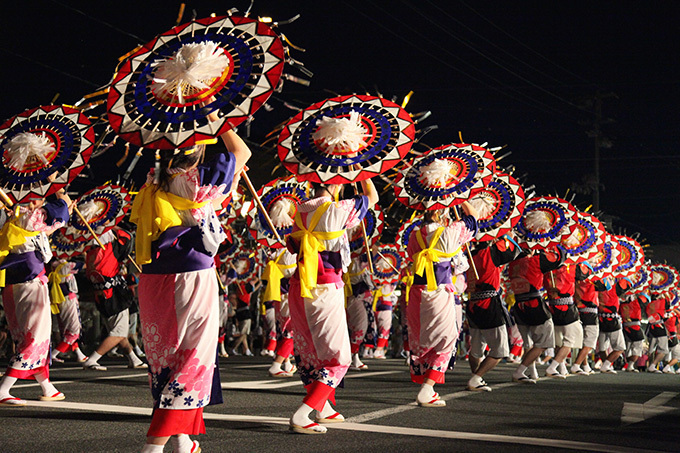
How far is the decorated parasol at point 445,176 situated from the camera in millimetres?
6871

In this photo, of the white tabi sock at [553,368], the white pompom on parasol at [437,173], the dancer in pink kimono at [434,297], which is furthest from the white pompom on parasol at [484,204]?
the white tabi sock at [553,368]

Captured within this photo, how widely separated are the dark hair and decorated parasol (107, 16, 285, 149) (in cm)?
20

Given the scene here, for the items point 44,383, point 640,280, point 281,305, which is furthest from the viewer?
point 640,280

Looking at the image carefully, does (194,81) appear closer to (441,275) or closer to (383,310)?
(441,275)

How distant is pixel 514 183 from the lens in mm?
8234

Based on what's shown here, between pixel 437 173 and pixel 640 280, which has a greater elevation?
pixel 437 173

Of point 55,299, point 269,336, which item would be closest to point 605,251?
point 269,336

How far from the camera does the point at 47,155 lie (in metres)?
5.47

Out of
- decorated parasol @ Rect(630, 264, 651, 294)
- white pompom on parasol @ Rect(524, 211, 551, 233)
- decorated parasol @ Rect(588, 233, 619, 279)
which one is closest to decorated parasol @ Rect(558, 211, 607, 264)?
white pompom on parasol @ Rect(524, 211, 551, 233)

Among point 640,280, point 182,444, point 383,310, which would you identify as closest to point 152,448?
point 182,444

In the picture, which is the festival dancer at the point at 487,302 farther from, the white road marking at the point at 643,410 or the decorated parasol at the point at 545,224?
the white road marking at the point at 643,410

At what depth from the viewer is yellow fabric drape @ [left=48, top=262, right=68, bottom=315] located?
10.0m

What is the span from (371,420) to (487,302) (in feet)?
12.2

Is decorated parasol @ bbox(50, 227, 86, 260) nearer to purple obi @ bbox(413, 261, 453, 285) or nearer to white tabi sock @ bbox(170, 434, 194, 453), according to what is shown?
purple obi @ bbox(413, 261, 453, 285)
